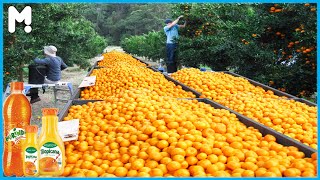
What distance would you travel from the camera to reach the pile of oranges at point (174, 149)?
252 cm

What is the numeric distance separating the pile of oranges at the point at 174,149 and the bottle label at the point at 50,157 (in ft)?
0.85

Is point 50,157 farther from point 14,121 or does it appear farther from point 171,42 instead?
point 171,42

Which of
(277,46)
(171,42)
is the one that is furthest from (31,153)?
(171,42)

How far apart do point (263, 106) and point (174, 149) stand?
2.09m

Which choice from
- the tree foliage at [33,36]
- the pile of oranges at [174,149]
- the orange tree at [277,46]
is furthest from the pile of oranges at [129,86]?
the tree foliage at [33,36]

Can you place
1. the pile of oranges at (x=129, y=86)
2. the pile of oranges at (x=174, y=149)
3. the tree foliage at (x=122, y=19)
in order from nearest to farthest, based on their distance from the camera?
the pile of oranges at (x=174, y=149) → the pile of oranges at (x=129, y=86) → the tree foliage at (x=122, y=19)

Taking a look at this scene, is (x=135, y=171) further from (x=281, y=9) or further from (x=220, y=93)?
(x=281, y=9)

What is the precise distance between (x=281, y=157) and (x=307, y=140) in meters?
0.69

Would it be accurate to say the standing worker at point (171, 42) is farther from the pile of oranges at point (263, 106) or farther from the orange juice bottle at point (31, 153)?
the orange juice bottle at point (31, 153)

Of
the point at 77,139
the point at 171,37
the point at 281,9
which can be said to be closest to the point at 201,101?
the point at 77,139

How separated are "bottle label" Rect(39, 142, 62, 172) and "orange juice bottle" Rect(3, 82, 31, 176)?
246 mm

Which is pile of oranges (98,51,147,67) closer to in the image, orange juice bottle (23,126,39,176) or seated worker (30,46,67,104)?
seated worker (30,46,67,104)

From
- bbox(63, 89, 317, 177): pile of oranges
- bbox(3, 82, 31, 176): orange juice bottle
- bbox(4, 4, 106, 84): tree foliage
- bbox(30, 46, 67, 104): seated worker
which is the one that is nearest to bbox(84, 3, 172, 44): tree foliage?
bbox(4, 4, 106, 84): tree foliage

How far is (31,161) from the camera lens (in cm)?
223
